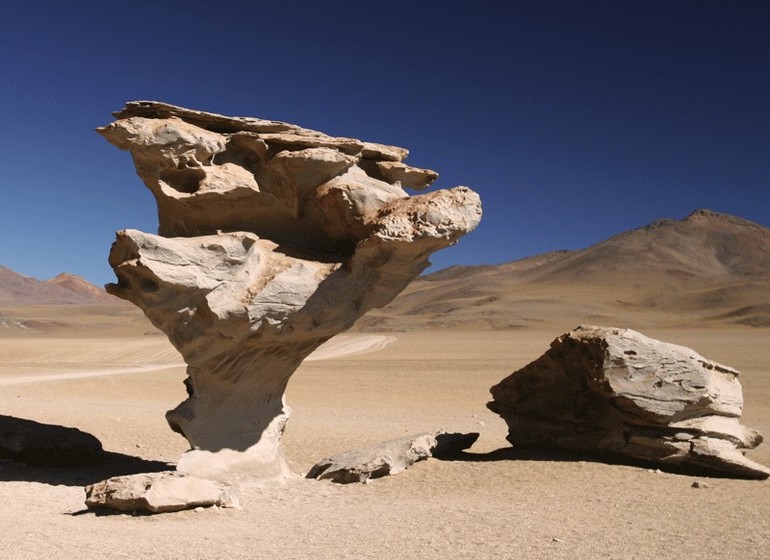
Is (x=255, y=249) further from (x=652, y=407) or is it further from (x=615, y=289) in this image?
(x=615, y=289)

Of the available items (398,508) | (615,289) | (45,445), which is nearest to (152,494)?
(398,508)

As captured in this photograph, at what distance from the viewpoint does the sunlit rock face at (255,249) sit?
31.2 feet

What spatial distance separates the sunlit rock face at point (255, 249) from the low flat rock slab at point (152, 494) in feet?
4.97

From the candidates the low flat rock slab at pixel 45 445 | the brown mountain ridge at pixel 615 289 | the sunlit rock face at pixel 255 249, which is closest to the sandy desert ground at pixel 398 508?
the low flat rock slab at pixel 45 445

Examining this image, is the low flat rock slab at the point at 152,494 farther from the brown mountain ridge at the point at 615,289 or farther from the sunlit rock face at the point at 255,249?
the brown mountain ridge at the point at 615,289

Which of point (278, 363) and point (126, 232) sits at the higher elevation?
point (126, 232)

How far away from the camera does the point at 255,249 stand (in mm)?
10258

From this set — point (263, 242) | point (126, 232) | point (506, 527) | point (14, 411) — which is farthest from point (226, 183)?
point (14, 411)

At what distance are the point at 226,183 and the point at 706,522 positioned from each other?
7497 millimetres

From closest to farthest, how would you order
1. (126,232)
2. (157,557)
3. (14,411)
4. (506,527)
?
(157,557)
(506,527)
(126,232)
(14,411)

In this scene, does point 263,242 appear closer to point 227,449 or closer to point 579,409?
point 227,449

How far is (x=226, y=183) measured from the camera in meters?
10.4

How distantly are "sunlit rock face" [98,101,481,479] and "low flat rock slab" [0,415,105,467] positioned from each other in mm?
1964

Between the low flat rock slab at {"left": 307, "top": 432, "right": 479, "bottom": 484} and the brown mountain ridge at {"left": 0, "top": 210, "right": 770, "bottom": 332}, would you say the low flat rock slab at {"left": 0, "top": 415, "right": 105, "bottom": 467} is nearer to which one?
the low flat rock slab at {"left": 307, "top": 432, "right": 479, "bottom": 484}
